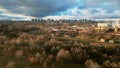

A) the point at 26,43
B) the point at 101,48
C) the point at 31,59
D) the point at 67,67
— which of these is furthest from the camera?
the point at 26,43

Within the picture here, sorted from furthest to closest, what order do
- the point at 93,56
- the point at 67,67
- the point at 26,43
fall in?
the point at 26,43, the point at 93,56, the point at 67,67

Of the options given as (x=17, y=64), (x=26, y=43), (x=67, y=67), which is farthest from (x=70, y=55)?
(x=26, y=43)

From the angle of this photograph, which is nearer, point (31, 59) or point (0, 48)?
point (31, 59)

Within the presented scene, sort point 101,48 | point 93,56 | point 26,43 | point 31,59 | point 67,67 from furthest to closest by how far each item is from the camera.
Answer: point 26,43 → point 101,48 → point 93,56 → point 31,59 → point 67,67

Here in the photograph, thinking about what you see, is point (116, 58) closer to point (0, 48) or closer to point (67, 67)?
point (67, 67)

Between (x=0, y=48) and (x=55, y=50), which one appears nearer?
(x=55, y=50)

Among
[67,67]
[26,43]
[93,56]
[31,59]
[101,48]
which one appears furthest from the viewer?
[26,43]

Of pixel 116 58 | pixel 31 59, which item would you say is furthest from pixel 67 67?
pixel 116 58

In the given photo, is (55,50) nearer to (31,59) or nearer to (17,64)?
(31,59)
